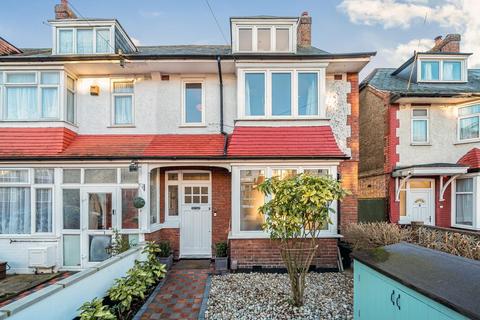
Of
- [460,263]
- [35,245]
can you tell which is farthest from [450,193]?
[35,245]

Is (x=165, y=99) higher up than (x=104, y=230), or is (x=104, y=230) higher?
(x=165, y=99)

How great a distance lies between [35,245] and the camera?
762cm

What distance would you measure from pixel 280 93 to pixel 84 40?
6.94 m

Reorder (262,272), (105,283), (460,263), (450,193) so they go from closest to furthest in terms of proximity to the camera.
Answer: (460,263), (105,283), (262,272), (450,193)

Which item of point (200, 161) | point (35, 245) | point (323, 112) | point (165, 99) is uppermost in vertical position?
point (165, 99)

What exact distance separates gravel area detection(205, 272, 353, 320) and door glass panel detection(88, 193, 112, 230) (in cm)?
370

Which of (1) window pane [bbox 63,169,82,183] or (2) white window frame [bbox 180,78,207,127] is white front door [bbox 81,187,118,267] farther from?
(2) white window frame [bbox 180,78,207,127]

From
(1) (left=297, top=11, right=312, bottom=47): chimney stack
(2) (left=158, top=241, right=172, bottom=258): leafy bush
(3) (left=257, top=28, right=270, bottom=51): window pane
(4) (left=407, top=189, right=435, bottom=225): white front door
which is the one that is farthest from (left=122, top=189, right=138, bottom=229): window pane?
(4) (left=407, top=189, right=435, bottom=225): white front door


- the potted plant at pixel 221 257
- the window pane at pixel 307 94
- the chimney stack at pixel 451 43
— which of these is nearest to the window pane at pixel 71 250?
the potted plant at pixel 221 257

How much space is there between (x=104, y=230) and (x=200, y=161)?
3.55m

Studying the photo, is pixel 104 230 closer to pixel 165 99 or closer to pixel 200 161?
pixel 200 161

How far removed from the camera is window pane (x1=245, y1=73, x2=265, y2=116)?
816cm

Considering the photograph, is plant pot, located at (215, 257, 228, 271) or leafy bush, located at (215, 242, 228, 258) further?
leafy bush, located at (215, 242, 228, 258)

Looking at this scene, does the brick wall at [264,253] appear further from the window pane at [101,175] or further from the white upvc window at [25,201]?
the white upvc window at [25,201]
